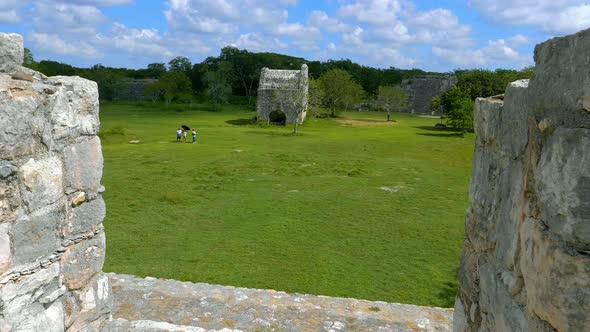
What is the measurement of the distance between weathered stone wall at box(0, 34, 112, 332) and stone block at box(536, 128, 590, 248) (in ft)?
11.4

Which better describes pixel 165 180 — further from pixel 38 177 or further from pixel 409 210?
pixel 38 177

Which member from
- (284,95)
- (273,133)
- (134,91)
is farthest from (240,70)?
(273,133)

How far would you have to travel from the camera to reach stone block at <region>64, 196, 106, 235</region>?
4305mm

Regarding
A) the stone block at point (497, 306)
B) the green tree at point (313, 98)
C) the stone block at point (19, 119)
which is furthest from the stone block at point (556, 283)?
the green tree at point (313, 98)

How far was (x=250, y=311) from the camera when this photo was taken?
580 cm

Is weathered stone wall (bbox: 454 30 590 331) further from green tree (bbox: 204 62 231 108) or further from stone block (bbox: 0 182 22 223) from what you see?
green tree (bbox: 204 62 231 108)

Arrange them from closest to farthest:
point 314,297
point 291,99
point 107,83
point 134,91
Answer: point 314,297 → point 291,99 → point 107,83 → point 134,91

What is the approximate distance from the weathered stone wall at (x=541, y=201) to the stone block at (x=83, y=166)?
3.50 meters

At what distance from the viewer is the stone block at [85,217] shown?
4305 mm

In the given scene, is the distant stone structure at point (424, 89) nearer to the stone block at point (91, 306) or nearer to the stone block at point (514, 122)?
the stone block at point (91, 306)

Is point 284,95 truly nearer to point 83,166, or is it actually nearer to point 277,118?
point 277,118

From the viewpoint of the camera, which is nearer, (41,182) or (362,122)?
(41,182)

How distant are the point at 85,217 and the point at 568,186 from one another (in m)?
4.12

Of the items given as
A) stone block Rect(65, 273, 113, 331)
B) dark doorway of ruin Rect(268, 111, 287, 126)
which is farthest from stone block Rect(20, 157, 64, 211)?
dark doorway of ruin Rect(268, 111, 287, 126)
